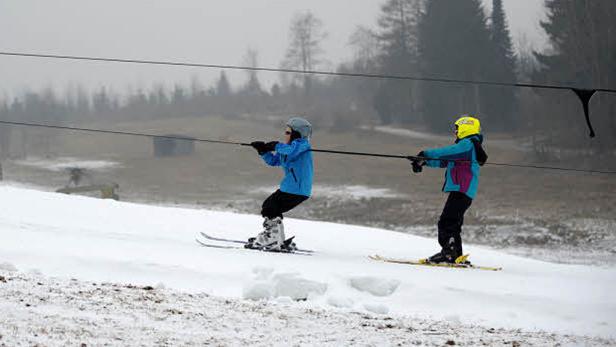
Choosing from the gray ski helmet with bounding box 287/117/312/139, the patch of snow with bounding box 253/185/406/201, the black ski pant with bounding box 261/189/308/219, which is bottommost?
the patch of snow with bounding box 253/185/406/201

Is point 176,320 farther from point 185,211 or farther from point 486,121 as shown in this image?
point 486,121

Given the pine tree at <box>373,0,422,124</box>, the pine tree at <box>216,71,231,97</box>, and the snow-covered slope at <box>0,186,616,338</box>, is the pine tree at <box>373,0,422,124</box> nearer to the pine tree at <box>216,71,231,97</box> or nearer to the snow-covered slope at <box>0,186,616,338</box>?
the pine tree at <box>216,71,231,97</box>

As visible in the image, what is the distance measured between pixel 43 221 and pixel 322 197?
23183mm

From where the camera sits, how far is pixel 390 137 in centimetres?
5203

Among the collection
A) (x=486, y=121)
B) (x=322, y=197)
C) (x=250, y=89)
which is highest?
(x=250, y=89)

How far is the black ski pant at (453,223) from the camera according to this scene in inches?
332

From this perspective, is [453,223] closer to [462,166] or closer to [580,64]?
[462,166]

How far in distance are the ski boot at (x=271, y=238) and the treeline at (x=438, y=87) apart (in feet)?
108

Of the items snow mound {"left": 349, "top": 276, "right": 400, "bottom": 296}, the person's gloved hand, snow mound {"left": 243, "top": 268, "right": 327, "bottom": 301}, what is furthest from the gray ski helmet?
snow mound {"left": 243, "top": 268, "right": 327, "bottom": 301}

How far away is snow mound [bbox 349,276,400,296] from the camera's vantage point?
6.72m

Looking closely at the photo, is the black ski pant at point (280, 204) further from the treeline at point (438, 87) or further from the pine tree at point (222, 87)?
the pine tree at point (222, 87)

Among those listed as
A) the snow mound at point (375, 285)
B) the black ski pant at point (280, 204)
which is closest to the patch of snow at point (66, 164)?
the black ski pant at point (280, 204)

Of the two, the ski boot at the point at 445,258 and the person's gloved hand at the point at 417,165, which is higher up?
the person's gloved hand at the point at 417,165

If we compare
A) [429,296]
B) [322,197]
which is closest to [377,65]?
[322,197]
